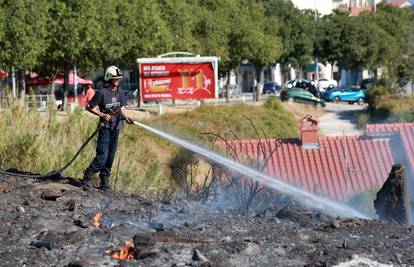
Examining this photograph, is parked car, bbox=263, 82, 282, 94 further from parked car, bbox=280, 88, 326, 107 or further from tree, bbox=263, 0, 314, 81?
parked car, bbox=280, 88, 326, 107

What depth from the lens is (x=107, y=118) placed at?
11.0 m

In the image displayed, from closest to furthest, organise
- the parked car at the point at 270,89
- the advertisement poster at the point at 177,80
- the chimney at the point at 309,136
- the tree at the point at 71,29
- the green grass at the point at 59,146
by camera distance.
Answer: the green grass at the point at 59,146, the chimney at the point at 309,136, the tree at the point at 71,29, the advertisement poster at the point at 177,80, the parked car at the point at 270,89

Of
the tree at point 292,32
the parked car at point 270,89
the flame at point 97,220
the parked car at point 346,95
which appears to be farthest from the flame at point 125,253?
the parked car at point 270,89

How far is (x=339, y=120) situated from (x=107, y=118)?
45916mm

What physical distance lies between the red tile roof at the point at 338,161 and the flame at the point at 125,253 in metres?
15.1

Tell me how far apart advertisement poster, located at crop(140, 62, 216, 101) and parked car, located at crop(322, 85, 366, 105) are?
32.2 metres

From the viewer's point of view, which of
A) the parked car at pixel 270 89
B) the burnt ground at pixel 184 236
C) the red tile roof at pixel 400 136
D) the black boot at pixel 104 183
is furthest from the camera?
the parked car at pixel 270 89

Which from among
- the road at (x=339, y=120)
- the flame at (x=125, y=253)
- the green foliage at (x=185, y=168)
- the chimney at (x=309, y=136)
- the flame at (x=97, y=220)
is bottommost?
the road at (x=339, y=120)

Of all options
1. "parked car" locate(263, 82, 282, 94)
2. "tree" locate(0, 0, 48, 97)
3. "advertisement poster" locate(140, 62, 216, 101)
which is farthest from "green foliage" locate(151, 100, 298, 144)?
"parked car" locate(263, 82, 282, 94)

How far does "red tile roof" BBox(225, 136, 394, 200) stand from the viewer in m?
23.5

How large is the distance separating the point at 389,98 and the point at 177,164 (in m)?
40.1

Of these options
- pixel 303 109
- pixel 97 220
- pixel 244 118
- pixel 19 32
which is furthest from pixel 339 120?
pixel 97 220

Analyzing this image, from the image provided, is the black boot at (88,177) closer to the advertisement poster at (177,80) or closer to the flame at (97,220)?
the flame at (97,220)

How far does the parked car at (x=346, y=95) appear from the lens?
72750 mm
